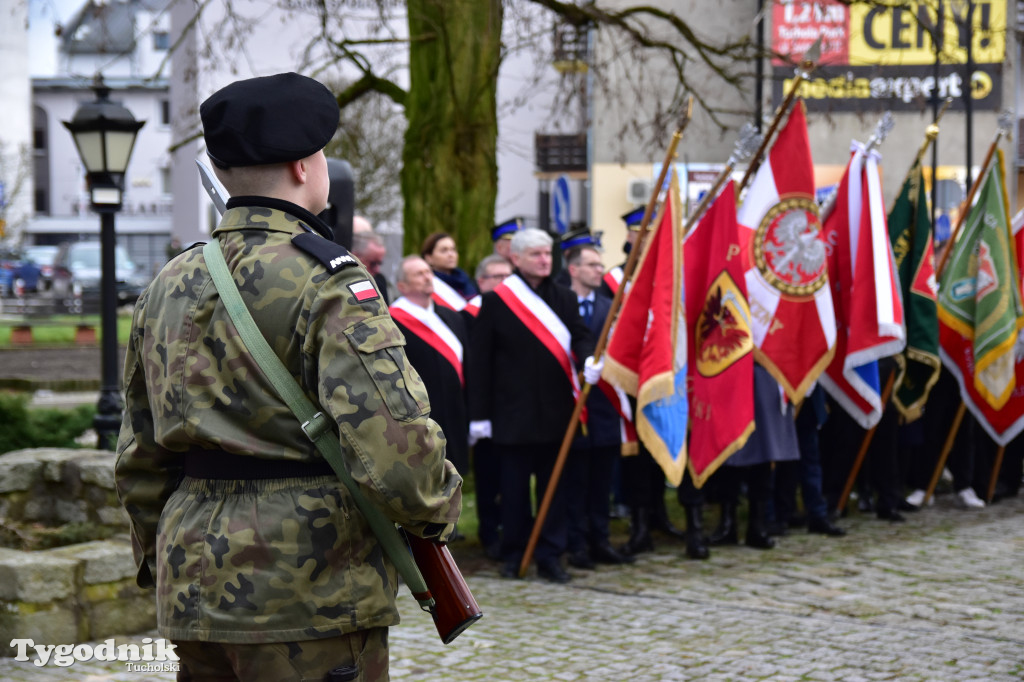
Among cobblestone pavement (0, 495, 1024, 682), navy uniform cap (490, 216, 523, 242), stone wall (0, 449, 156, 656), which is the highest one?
navy uniform cap (490, 216, 523, 242)

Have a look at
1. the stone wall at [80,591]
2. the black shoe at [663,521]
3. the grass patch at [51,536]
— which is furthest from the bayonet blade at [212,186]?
the black shoe at [663,521]

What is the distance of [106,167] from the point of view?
9.50 m

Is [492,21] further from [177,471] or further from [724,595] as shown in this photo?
[177,471]

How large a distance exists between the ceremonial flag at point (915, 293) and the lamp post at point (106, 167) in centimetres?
577

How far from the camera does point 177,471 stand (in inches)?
A: 109

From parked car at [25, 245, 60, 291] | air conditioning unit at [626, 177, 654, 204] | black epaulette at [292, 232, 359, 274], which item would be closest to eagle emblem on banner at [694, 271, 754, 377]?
black epaulette at [292, 232, 359, 274]

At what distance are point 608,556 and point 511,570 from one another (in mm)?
669

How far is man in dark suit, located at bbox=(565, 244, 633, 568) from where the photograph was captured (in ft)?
24.4

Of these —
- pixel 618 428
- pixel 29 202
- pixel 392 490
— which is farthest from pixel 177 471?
pixel 29 202

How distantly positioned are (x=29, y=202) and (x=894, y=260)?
5699cm

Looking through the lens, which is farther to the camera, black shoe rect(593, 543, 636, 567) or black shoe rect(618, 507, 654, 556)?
black shoe rect(618, 507, 654, 556)

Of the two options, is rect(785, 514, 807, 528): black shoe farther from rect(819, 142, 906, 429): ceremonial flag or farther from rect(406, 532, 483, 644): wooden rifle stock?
rect(406, 532, 483, 644): wooden rifle stock

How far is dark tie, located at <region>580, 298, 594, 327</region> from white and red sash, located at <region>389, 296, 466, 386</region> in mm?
976

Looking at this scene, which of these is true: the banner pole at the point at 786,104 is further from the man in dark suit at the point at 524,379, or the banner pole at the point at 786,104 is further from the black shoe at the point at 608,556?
the black shoe at the point at 608,556
